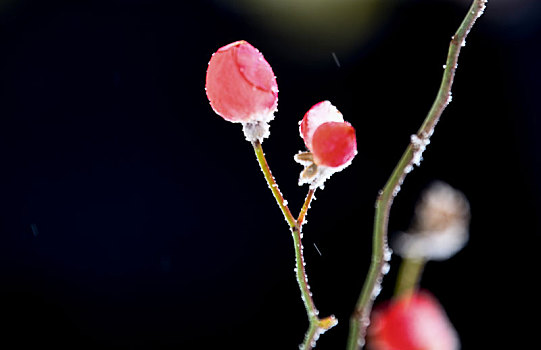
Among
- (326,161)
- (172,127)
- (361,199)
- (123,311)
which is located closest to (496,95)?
(361,199)

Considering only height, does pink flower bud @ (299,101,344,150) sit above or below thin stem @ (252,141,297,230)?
above

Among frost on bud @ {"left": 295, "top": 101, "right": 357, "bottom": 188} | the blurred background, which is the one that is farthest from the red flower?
the blurred background

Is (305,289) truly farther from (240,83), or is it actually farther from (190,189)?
(190,189)

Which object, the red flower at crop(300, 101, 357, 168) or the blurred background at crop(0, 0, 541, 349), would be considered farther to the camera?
the blurred background at crop(0, 0, 541, 349)

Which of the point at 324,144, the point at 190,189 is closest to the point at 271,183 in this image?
the point at 324,144

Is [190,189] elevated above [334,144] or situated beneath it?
situated beneath

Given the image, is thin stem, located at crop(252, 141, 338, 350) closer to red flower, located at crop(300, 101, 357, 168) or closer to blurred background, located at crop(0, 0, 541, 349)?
red flower, located at crop(300, 101, 357, 168)

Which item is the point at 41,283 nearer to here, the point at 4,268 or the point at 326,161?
the point at 4,268
